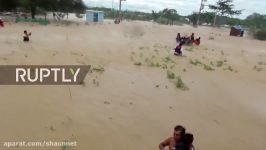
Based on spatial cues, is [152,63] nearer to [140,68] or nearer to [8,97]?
[140,68]

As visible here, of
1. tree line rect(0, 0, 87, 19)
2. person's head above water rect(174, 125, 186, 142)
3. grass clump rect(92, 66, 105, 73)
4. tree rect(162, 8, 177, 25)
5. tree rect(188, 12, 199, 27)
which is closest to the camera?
person's head above water rect(174, 125, 186, 142)

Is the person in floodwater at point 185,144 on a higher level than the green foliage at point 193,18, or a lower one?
higher

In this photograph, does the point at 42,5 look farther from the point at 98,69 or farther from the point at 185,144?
the point at 185,144

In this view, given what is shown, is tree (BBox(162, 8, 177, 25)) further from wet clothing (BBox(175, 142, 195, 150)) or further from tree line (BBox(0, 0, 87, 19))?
wet clothing (BBox(175, 142, 195, 150))
